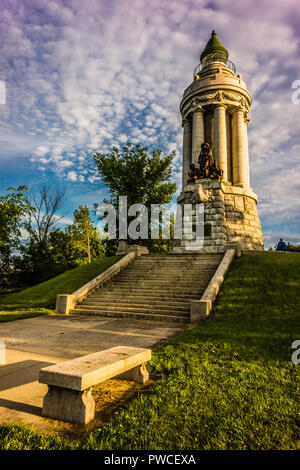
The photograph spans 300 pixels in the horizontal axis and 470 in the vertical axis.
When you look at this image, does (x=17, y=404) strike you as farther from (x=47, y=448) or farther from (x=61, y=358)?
(x=61, y=358)

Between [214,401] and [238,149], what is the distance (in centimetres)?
2754

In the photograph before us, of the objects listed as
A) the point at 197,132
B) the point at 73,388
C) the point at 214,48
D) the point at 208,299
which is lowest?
the point at 73,388

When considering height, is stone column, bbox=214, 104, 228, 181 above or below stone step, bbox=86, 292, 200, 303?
above

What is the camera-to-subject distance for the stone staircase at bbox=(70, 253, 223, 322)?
11195 mm

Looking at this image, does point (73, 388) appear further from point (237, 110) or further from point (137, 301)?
point (237, 110)

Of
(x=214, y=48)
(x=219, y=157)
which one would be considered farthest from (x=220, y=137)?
(x=214, y=48)

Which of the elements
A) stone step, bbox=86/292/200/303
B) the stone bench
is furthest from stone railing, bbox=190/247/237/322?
the stone bench

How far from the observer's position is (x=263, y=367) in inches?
189

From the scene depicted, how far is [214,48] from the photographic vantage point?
35125mm

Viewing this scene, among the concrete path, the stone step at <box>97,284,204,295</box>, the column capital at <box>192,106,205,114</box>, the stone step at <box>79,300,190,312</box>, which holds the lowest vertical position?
the concrete path

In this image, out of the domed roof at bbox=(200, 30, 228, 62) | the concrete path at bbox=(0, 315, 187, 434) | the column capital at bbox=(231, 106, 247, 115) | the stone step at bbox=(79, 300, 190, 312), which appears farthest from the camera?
the domed roof at bbox=(200, 30, 228, 62)

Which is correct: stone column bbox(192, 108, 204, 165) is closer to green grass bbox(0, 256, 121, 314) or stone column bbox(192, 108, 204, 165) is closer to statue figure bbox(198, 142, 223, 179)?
statue figure bbox(198, 142, 223, 179)

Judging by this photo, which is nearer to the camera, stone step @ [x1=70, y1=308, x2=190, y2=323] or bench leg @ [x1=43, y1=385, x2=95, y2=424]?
bench leg @ [x1=43, y1=385, x2=95, y2=424]

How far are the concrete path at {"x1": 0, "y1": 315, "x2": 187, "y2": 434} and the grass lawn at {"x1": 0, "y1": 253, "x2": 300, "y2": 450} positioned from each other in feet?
1.42
